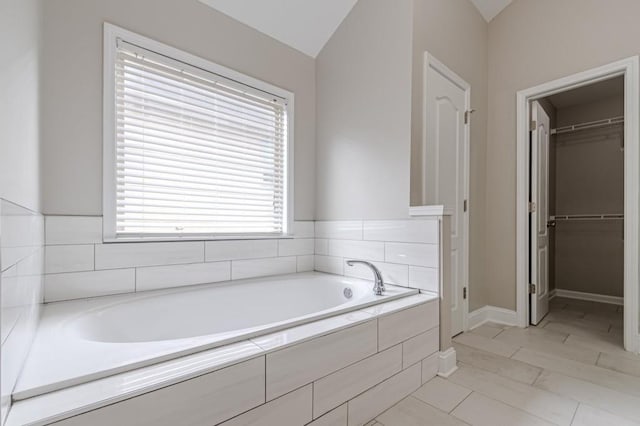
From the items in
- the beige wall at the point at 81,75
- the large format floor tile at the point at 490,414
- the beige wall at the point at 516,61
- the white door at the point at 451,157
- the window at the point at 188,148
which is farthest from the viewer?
the beige wall at the point at 516,61

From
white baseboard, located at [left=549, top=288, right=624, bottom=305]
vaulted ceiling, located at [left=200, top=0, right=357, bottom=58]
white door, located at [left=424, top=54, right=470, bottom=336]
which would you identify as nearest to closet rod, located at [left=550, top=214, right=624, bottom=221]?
white baseboard, located at [left=549, top=288, right=624, bottom=305]

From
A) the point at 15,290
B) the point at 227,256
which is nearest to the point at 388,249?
the point at 227,256

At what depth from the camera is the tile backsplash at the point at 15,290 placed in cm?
66

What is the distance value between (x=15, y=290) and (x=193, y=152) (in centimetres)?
130

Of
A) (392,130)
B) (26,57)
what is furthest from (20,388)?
(392,130)

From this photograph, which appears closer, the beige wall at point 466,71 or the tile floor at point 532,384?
the tile floor at point 532,384

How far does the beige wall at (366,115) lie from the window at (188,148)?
13.8 inches

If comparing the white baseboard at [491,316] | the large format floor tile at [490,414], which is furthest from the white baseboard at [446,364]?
the white baseboard at [491,316]

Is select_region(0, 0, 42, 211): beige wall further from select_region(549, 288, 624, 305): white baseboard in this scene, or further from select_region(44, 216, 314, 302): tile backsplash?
select_region(549, 288, 624, 305): white baseboard

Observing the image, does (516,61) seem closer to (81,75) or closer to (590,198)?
(590,198)

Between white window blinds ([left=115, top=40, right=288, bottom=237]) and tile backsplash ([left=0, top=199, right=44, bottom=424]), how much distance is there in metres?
0.63

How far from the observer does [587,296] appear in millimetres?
3619

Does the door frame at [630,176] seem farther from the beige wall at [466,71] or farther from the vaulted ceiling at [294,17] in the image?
the vaulted ceiling at [294,17]

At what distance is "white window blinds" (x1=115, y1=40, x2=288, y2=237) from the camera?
172 centimetres
